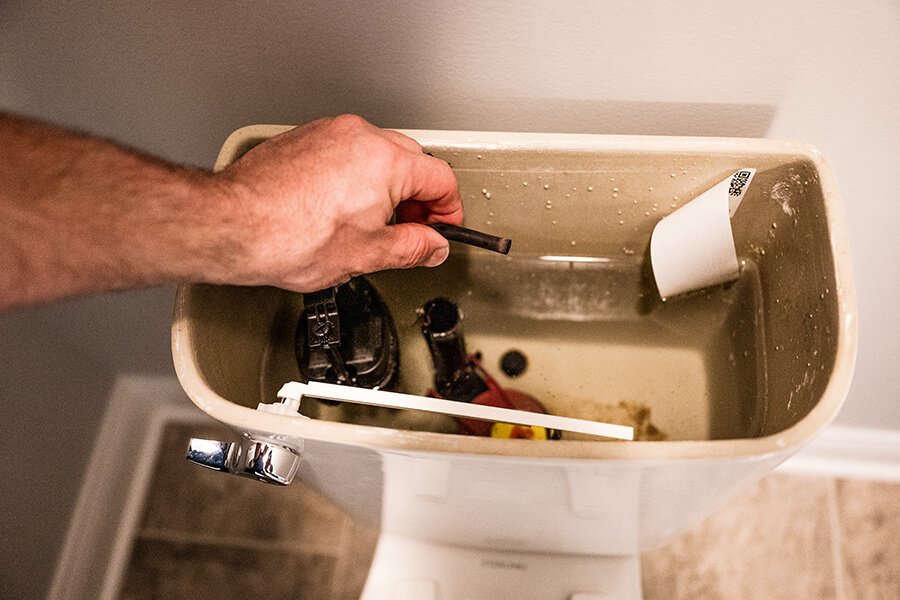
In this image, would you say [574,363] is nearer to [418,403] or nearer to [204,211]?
[418,403]

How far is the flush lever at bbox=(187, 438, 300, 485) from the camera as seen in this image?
42 cm

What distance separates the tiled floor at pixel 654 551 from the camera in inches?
37.8

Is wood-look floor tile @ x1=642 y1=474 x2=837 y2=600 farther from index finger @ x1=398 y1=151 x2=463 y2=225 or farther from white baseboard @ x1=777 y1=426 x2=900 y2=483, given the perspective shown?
index finger @ x1=398 y1=151 x2=463 y2=225

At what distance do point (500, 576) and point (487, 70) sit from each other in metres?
0.64

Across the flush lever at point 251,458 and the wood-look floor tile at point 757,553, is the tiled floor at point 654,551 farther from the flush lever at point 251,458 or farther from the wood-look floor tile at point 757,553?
the flush lever at point 251,458

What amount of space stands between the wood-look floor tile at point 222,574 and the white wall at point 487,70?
2.45 feet

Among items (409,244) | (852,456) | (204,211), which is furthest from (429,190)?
(852,456)

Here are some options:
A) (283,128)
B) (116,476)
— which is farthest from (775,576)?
(116,476)

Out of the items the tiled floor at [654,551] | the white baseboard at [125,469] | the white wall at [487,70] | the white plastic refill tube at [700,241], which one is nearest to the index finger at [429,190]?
the white wall at [487,70]

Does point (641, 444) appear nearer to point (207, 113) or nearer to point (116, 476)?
point (207, 113)

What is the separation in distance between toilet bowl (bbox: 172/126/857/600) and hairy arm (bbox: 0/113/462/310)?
0.09 m

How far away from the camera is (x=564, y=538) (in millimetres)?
660

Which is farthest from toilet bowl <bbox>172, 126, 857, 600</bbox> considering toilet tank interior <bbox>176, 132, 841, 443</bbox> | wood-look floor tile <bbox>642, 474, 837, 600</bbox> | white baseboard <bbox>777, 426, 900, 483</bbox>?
white baseboard <bbox>777, 426, 900, 483</bbox>

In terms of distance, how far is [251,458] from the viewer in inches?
16.7
